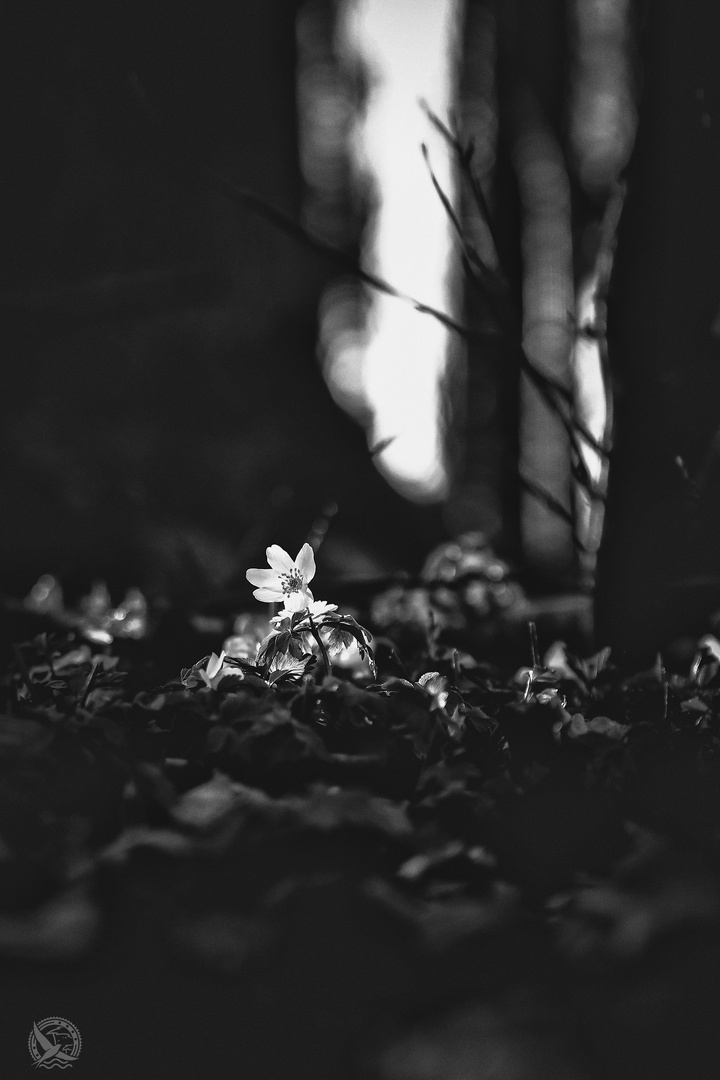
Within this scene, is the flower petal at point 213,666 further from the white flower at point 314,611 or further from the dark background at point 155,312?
the dark background at point 155,312

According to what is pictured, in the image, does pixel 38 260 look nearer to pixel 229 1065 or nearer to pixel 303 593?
pixel 303 593

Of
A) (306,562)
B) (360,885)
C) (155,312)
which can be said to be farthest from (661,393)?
(155,312)

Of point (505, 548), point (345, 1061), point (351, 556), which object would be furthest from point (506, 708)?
point (505, 548)

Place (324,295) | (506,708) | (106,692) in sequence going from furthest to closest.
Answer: (324,295), (106,692), (506,708)

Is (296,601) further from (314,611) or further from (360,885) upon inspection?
(360,885)

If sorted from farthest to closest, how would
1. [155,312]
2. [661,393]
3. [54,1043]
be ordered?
1. [155,312]
2. [661,393]
3. [54,1043]

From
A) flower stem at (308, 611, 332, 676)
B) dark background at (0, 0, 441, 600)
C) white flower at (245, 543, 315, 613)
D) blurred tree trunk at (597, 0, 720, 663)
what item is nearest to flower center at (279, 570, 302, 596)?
white flower at (245, 543, 315, 613)
